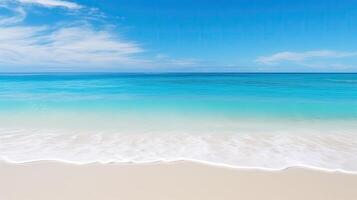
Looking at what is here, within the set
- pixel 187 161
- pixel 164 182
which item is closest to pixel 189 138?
pixel 187 161

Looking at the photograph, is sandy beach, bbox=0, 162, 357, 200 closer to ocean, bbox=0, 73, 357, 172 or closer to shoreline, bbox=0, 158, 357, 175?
shoreline, bbox=0, 158, 357, 175

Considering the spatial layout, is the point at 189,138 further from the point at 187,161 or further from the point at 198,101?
the point at 198,101

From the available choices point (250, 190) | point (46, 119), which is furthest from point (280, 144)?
point (46, 119)

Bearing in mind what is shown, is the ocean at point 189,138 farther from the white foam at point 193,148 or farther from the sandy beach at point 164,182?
Answer: the sandy beach at point 164,182

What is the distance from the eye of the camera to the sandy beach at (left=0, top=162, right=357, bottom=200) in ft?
8.43

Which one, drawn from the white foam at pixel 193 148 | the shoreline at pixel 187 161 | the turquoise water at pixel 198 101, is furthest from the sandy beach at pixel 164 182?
the turquoise water at pixel 198 101

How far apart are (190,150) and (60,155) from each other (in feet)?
5.73

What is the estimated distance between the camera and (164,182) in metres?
2.84

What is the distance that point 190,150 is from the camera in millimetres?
4082

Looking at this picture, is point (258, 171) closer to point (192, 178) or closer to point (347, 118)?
point (192, 178)

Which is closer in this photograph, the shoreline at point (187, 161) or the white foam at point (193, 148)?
the shoreline at point (187, 161)

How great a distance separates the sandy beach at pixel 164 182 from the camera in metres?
2.57

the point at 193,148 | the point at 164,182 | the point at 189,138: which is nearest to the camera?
the point at 164,182

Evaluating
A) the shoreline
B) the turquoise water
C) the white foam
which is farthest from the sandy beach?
the turquoise water
